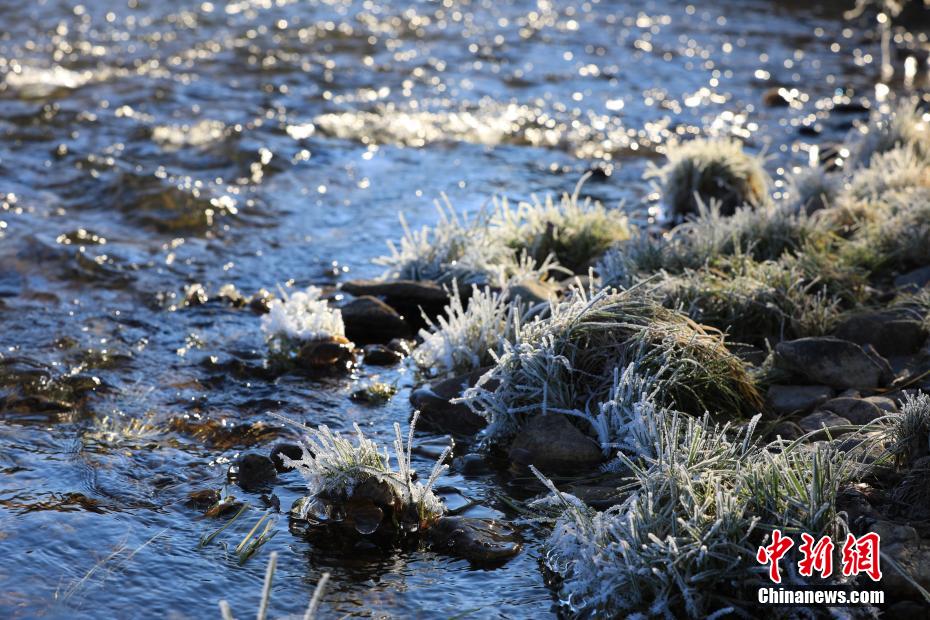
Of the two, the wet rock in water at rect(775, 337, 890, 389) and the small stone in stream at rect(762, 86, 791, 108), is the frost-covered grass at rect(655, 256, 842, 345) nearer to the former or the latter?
the wet rock in water at rect(775, 337, 890, 389)

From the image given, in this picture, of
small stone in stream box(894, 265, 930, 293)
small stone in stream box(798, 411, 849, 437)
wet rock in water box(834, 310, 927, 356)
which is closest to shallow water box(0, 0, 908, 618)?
small stone in stream box(798, 411, 849, 437)

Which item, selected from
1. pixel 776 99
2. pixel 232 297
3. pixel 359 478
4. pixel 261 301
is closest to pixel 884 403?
pixel 359 478

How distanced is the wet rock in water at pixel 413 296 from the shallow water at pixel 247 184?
94 centimetres

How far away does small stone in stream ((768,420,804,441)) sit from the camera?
510 cm

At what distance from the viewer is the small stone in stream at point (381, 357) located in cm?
666

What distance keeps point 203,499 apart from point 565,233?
13.3 ft

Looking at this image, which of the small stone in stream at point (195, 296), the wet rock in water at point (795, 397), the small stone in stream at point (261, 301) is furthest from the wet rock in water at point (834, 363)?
the small stone in stream at point (195, 296)

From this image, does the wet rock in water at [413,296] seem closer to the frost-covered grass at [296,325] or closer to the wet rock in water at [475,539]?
the frost-covered grass at [296,325]

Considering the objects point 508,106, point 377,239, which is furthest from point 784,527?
point 508,106

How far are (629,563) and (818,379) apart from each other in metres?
2.18

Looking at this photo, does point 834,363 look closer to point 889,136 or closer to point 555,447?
point 555,447

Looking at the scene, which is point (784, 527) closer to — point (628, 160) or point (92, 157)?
point (628, 160)

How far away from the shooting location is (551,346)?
17.9 feet

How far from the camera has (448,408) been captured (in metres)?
5.81
